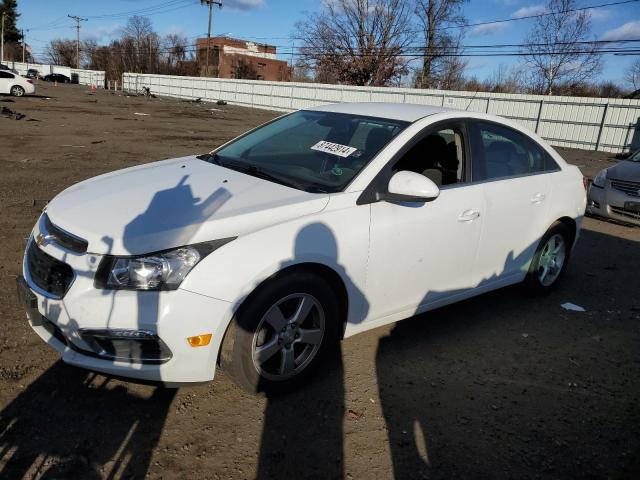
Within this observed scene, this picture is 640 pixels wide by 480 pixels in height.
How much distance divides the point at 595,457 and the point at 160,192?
2863 mm

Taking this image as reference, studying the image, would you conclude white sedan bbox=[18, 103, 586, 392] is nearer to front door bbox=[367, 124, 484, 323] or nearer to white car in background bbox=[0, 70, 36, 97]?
front door bbox=[367, 124, 484, 323]

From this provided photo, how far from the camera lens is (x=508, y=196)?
399 cm

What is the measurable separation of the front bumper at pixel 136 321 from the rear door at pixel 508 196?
2.23m

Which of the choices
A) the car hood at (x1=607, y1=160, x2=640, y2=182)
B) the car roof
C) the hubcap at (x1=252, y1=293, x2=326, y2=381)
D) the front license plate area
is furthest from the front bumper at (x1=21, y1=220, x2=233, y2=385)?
the car hood at (x1=607, y1=160, x2=640, y2=182)

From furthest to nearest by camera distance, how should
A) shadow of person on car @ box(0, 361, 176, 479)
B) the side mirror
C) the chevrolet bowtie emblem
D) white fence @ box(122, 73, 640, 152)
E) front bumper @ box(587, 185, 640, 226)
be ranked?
white fence @ box(122, 73, 640, 152), front bumper @ box(587, 185, 640, 226), the side mirror, the chevrolet bowtie emblem, shadow of person on car @ box(0, 361, 176, 479)

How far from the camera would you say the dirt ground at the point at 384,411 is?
8.22 feet

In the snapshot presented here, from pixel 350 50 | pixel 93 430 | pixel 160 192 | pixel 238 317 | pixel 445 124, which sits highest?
pixel 350 50

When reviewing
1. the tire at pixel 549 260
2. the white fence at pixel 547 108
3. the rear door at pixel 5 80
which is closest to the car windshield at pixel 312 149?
the tire at pixel 549 260

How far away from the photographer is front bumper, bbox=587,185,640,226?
25.9ft

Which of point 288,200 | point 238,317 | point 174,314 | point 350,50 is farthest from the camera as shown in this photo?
point 350,50

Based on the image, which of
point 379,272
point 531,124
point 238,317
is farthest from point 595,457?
point 531,124

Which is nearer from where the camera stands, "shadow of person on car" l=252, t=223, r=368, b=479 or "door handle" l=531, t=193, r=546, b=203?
"shadow of person on car" l=252, t=223, r=368, b=479

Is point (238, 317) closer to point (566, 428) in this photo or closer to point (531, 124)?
point (566, 428)

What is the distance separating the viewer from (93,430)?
2.61 metres
